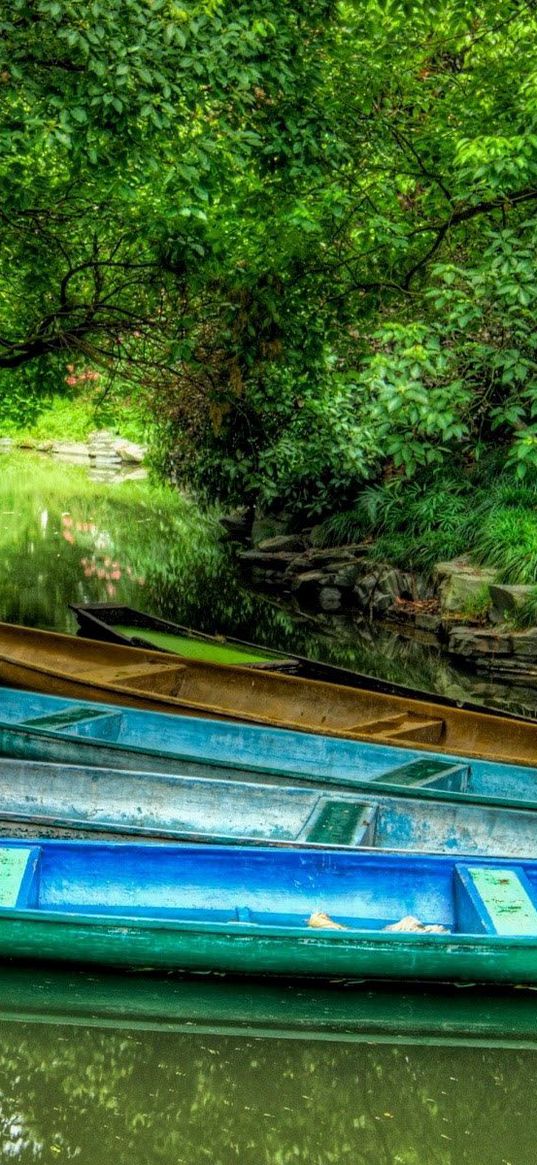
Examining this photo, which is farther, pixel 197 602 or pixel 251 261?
pixel 197 602

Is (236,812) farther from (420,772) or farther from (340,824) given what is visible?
(420,772)

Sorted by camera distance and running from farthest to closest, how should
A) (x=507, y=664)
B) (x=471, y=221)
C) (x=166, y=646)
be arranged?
(x=507, y=664) < (x=166, y=646) < (x=471, y=221)

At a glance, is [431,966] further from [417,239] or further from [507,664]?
[507,664]

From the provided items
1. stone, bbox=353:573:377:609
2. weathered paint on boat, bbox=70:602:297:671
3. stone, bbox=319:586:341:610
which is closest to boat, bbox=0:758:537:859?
weathered paint on boat, bbox=70:602:297:671

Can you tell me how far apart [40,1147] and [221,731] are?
4.27 m

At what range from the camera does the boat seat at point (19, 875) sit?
5109 mm

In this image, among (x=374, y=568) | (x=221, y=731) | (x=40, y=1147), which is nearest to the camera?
(x=40, y=1147)

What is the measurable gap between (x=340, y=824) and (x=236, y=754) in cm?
199

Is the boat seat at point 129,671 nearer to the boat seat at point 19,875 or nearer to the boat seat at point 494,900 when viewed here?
the boat seat at point 19,875

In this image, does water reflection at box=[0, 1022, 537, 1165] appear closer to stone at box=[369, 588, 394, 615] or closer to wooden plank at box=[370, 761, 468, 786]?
wooden plank at box=[370, 761, 468, 786]

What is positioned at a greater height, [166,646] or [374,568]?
[374,568]

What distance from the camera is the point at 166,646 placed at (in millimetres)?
12062

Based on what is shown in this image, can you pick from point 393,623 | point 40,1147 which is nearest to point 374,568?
point 393,623

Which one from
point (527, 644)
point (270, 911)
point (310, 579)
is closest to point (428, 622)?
point (527, 644)
